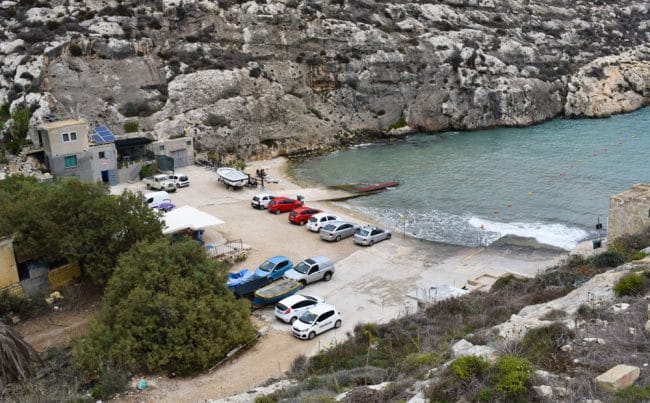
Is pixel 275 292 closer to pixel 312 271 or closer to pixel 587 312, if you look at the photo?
pixel 312 271

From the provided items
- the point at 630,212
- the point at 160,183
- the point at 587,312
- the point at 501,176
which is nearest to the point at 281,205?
the point at 160,183

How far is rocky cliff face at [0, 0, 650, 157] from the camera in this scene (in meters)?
57.8

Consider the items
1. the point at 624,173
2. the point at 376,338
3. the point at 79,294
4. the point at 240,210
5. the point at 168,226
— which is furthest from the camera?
the point at 624,173

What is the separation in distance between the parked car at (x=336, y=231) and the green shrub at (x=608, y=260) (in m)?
15.2

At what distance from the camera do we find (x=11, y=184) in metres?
33.2

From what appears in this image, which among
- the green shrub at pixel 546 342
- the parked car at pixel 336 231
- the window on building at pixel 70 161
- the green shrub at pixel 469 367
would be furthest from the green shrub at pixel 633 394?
the window on building at pixel 70 161

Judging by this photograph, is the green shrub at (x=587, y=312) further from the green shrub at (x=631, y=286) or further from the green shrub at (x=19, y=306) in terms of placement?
the green shrub at (x=19, y=306)

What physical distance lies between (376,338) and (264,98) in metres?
47.3

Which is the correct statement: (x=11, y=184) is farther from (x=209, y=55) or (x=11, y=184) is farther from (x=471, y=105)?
(x=471, y=105)

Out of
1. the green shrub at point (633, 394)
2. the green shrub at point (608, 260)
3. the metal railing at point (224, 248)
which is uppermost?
the green shrub at point (633, 394)

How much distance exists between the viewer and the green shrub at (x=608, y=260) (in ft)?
73.0

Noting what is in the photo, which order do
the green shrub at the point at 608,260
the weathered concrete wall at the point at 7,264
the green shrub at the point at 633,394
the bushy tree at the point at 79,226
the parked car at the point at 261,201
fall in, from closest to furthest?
the green shrub at the point at 633,394
the green shrub at the point at 608,260
the weathered concrete wall at the point at 7,264
the bushy tree at the point at 79,226
the parked car at the point at 261,201

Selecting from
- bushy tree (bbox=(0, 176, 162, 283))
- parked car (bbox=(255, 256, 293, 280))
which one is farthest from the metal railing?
bushy tree (bbox=(0, 176, 162, 283))

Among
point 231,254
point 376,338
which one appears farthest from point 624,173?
point 376,338
